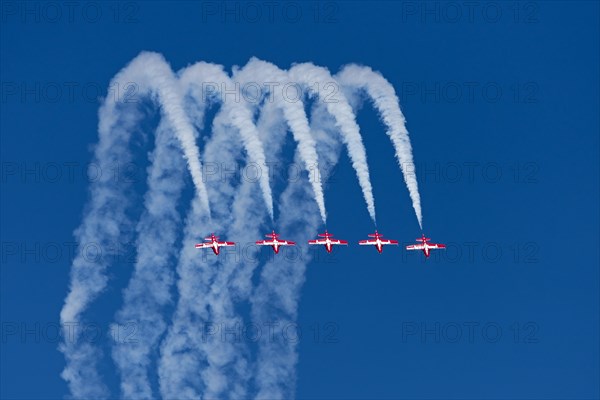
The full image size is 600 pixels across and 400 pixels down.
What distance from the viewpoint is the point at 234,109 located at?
9156cm

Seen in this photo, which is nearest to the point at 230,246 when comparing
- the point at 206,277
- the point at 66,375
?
the point at 206,277

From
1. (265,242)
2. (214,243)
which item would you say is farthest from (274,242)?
(214,243)

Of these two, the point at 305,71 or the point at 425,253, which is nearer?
the point at 305,71

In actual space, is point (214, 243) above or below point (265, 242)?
below

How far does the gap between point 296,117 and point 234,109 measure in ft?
14.4

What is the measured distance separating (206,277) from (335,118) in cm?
1436

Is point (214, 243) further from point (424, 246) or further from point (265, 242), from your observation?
point (424, 246)

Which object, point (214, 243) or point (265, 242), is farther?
point (265, 242)

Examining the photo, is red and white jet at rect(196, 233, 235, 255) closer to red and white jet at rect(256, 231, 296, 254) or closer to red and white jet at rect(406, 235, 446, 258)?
red and white jet at rect(256, 231, 296, 254)

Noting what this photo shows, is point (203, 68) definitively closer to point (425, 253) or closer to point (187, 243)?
point (187, 243)

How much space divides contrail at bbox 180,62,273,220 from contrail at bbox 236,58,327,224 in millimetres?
1712

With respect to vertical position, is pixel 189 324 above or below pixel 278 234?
below

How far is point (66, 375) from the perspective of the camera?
92.6 meters

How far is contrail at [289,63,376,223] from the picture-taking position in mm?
90938
